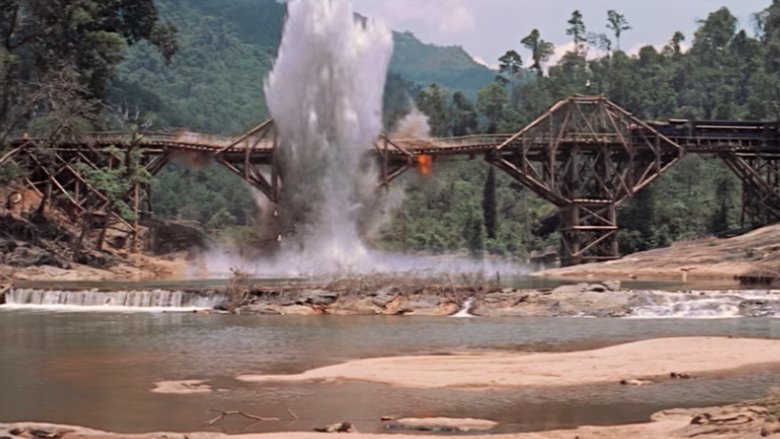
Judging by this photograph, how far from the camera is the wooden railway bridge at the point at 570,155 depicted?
225 ft

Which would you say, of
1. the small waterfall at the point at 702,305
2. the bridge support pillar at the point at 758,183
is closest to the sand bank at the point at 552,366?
the small waterfall at the point at 702,305

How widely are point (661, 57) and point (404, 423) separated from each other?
150 metres

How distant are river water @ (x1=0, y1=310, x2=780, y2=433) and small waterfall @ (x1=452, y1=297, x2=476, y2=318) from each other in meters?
1.57

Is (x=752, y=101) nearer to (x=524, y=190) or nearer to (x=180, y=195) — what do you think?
(x=524, y=190)

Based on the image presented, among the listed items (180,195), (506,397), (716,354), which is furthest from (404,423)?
(180,195)

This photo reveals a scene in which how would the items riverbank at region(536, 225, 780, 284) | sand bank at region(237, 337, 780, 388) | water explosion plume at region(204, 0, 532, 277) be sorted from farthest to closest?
water explosion plume at region(204, 0, 532, 277) < riverbank at region(536, 225, 780, 284) < sand bank at region(237, 337, 780, 388)

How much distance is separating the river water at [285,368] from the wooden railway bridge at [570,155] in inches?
1195

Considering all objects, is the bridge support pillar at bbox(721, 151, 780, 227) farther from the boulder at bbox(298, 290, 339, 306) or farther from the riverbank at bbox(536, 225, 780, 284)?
the boulder at bbox(298, 290, 339, 306)

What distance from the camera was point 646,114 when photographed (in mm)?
134250

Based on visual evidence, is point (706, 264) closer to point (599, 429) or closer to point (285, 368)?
point (285, 368)

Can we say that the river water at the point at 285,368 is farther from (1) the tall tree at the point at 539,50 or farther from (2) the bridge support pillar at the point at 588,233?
(1) the tall tree at the point at 539,50

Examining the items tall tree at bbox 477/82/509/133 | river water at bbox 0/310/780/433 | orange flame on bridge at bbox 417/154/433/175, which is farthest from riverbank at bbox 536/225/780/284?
tall tree at bbox 477/82/509/133

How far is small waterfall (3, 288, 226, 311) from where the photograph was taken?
1603 inches

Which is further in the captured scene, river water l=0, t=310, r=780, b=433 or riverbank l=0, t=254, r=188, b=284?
riverbank l=0, t=254, r=188, b=284
